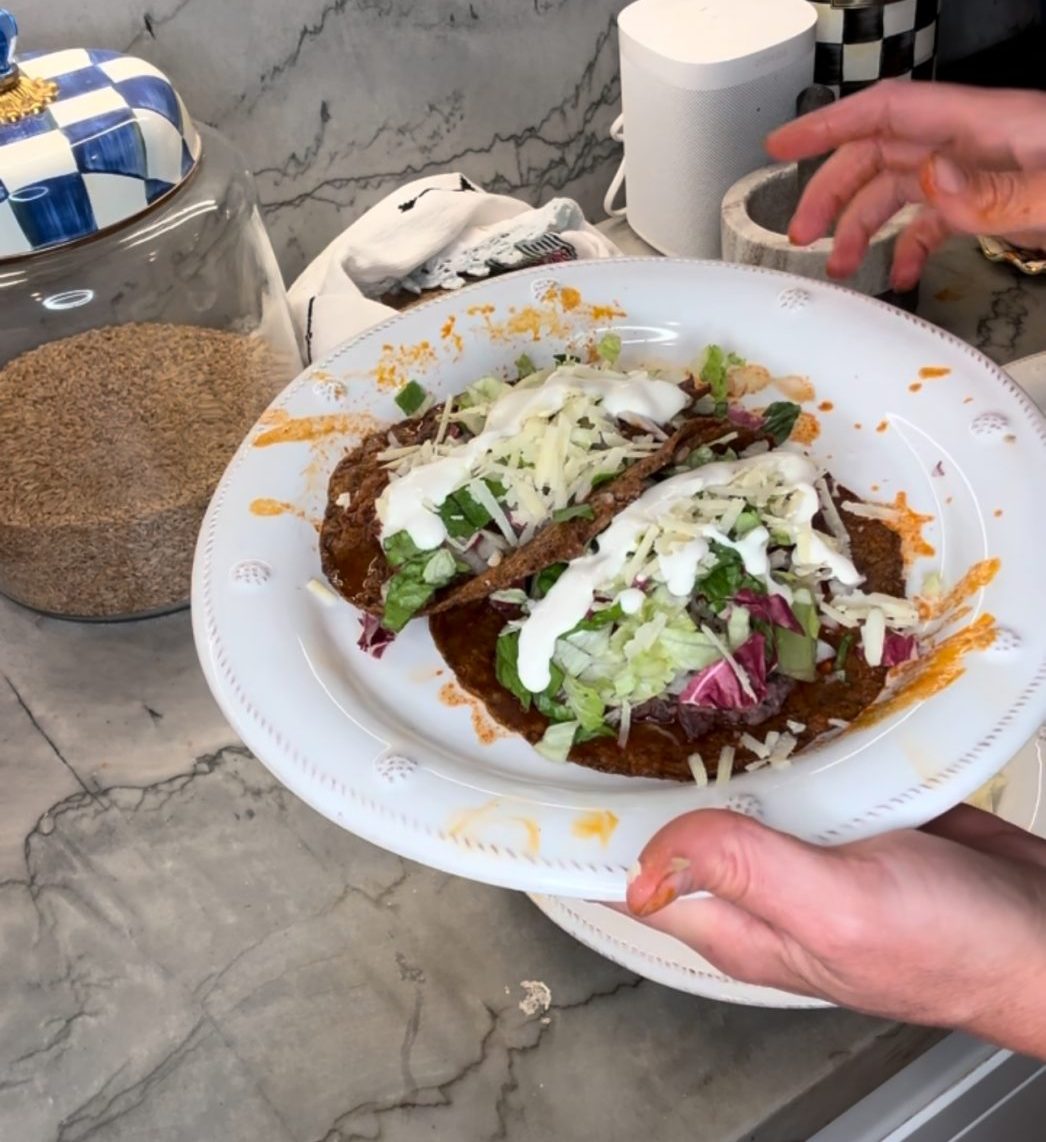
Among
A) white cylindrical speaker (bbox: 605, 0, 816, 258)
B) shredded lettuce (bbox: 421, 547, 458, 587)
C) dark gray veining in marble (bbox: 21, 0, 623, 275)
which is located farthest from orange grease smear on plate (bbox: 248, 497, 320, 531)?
white cylindrical speaker (bbox: 605, 0, 816, 258)

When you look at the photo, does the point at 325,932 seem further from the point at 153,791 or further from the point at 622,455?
the point at 622,455

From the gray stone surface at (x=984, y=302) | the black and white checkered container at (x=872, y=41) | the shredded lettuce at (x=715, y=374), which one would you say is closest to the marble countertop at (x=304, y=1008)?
the shredded lettuce at (x=715, y=374)

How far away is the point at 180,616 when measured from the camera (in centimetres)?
109

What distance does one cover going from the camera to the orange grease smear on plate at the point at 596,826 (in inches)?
25.9

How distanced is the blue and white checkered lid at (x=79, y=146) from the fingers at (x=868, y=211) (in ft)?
1.89

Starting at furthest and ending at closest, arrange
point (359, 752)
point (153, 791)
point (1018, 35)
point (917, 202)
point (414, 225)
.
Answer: point (1018, 35) → point (414, 225) → point (917, 202) → point (153, 791) → point (359, 752)

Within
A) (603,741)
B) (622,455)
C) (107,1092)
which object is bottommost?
(107,1092)

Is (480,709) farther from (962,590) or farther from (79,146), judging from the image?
(79,146)

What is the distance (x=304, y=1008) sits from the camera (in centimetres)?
80

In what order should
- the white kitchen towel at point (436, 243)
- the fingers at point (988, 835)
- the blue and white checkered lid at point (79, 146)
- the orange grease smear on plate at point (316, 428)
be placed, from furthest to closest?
the white kitchen towel at point (436, 243) < the orange grease smear on plate at point (316, 428) < the blue and white checkered lid at point (79, 146) < the fingers at point (988, 835)

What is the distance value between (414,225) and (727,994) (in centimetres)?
90

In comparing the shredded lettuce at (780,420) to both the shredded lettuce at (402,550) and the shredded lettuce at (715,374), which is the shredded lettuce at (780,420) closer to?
the shredded lettuce at (715,374)

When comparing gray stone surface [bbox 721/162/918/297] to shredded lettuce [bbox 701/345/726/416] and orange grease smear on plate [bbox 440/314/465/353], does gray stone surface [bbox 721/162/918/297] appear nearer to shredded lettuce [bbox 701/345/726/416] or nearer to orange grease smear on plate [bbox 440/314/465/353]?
shredded lettuce [bbox 701/345/726/416]

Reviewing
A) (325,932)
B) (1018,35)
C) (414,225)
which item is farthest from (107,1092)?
(1018,35)
